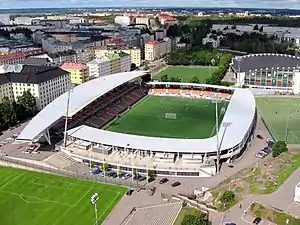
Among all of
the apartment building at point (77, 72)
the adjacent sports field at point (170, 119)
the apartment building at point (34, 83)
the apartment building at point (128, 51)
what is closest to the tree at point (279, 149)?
the adjacent sports field at point (170, 119)

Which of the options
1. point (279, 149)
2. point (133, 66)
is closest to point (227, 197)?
point (279, 149)

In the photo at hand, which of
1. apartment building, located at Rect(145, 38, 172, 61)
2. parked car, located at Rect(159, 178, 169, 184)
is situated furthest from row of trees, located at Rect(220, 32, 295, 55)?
parked car, located at Rect(159, 178, 169, 184)

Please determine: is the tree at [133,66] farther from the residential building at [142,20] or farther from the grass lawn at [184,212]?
the residential building at [142,20]

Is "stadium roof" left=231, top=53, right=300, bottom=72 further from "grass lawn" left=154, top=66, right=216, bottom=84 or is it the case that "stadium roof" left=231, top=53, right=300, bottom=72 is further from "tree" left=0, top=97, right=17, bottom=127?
"tree" left=0, top=97, right=17, bottom=127

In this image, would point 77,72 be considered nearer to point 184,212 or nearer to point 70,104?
point 70,104

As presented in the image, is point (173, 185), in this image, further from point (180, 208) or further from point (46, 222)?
point (46, 222)

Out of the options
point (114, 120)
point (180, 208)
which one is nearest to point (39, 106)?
point (114, 120)
